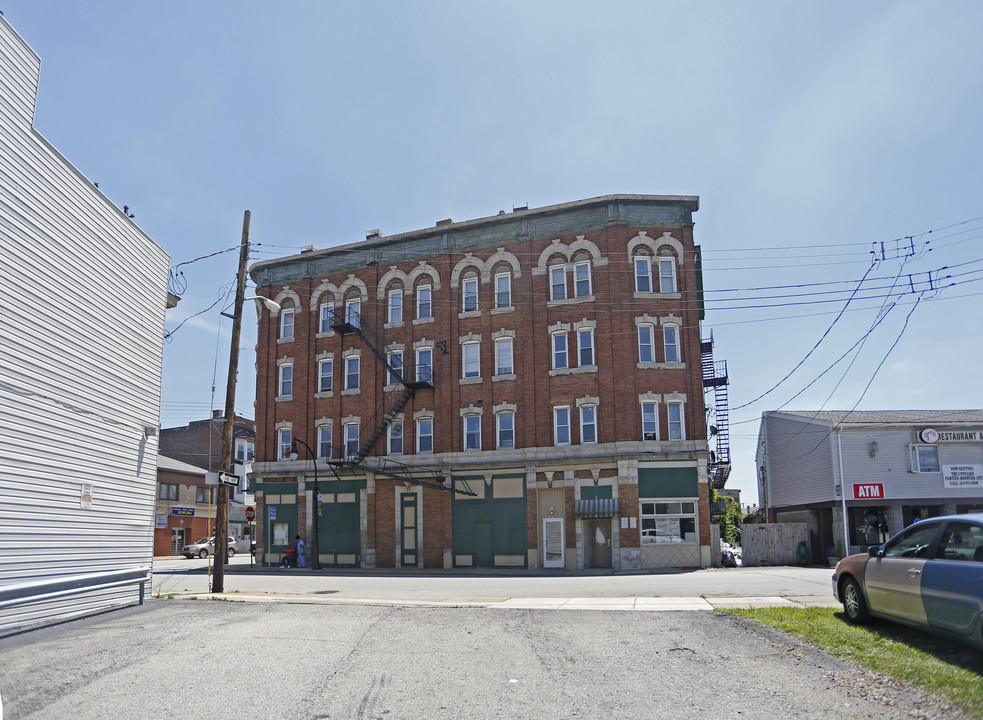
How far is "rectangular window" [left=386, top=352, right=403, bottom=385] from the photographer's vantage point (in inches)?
1538

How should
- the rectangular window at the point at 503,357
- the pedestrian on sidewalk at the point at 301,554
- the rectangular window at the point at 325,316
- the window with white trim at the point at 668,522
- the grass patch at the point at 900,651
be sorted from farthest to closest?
the rectangular window at the point at 325,316
the pedestrian on sidewalk at the point at 301,554
the rectangular window at the point at 503,357
the window with white trim at the point at 668,522
the grass patch at the point at 900,651

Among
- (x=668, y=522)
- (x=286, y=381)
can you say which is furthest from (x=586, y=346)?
(x=286, y=381)

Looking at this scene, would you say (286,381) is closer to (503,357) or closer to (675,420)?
(503,357)

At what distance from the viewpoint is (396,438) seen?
3909cm

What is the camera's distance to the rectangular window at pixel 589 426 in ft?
115

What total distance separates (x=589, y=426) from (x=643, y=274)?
7.39 m

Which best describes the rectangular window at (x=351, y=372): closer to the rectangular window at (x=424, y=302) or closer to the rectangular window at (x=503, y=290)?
the rectangular window at (x=424, y=302)

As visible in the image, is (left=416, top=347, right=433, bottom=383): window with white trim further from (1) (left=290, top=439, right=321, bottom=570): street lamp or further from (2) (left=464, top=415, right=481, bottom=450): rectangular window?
(1) (left=290, top=439, right=321, bottom=570): street lamp

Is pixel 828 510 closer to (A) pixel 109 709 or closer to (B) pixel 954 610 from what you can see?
(B) pixel 954 610

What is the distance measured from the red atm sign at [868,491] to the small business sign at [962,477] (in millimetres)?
2834

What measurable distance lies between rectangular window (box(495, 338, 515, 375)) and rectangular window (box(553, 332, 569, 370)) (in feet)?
7.17

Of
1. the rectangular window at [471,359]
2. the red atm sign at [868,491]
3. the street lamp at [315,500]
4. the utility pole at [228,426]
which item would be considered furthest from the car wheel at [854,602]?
the street lamp at [315,500]

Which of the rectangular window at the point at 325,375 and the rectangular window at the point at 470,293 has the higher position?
the rectangular window at the point at 470,293

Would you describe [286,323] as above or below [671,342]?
above
